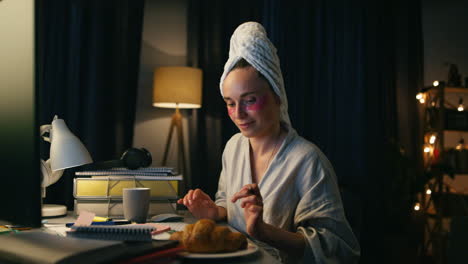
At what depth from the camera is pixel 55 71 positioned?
2105mm

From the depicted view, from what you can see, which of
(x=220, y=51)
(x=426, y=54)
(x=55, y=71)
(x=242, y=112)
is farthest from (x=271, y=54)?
(x=426, y=54)

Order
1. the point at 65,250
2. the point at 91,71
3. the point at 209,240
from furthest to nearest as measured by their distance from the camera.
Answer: the point at 91,71 < the point at 209,240 < the point at 65,250

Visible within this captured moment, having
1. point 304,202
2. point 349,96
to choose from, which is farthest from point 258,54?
point 349,96

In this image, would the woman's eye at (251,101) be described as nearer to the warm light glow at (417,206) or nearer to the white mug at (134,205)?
the white mug at (134,205)

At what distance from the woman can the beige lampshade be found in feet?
4.45

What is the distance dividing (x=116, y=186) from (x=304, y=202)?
66 cm

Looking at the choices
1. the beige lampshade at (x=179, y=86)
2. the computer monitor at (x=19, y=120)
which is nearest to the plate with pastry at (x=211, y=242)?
the computer monitor at (x=19, y=120)

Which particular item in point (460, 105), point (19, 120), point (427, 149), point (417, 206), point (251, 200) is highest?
point (460, 105)

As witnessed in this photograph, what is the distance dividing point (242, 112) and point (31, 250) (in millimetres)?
755

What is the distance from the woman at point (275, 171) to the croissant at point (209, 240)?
1.04 ft

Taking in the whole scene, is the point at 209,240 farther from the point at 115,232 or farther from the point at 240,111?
the point at 240,111

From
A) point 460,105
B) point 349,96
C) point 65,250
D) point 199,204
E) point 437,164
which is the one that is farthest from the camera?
point 460,105

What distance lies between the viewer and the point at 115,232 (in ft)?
2.55

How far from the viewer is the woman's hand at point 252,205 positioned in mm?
922
